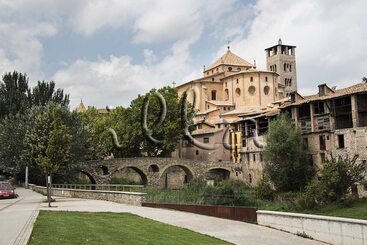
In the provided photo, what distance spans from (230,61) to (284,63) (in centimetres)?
2044

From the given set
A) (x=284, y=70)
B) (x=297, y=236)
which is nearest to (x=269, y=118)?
(x=297, y=236)

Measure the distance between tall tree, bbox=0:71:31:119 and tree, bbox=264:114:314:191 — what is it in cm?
3345

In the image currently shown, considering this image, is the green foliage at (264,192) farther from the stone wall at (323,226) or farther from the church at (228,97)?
the stone wall at (323,226)

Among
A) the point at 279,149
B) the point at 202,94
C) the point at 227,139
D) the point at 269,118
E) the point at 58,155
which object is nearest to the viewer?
the point at 58,155

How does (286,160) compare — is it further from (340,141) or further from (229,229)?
(229,229)

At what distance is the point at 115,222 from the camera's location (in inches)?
711

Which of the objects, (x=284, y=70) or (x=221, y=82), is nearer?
(x=221, y=82)

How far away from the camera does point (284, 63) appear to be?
119875mm

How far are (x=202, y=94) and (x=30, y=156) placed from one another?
185 ft

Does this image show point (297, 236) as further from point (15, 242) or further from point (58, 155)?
point (58, 155)

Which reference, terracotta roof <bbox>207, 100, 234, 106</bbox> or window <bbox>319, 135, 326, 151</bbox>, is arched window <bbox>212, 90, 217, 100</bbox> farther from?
window <bbox>319, 135, 326, 151</bbox>

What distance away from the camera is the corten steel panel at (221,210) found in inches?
840

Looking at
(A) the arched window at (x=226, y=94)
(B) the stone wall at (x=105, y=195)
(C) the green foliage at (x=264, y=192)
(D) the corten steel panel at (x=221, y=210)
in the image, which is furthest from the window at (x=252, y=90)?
(D) the corten steel panel at (x=221, y=210)


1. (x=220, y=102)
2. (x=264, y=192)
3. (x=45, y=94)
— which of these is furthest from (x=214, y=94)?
(x=264, y=192)
